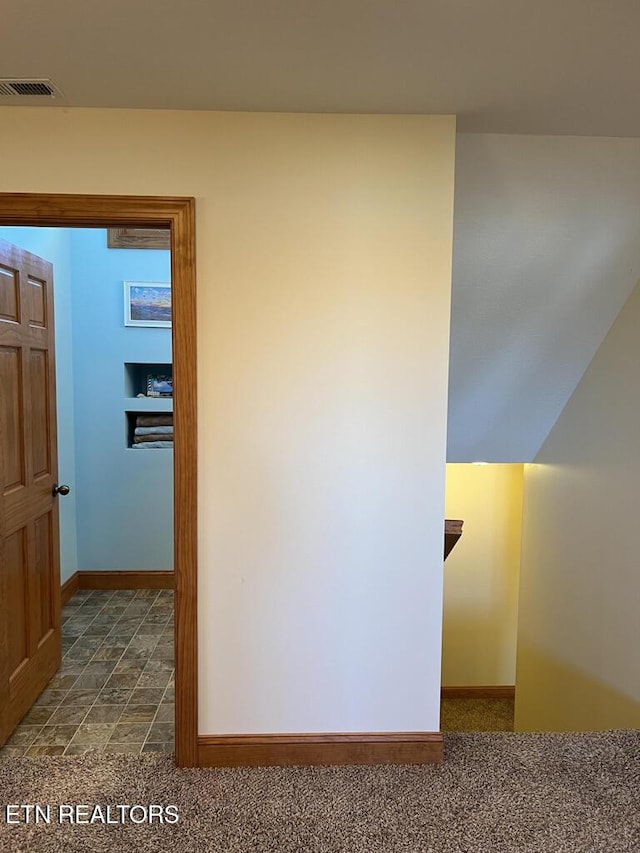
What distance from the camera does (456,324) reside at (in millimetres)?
2783

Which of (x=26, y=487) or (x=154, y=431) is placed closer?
(x=26, y=487)

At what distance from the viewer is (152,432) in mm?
4156

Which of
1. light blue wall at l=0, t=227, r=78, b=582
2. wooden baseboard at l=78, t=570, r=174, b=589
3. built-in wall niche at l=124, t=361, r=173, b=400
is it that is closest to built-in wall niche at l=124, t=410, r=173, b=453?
built-in wall niche at l=124, t=361, r=173, b=400

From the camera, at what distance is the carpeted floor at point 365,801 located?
5.62 feet

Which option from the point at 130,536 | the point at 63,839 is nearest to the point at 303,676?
the point at 63,839

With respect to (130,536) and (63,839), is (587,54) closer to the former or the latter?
(63,839)

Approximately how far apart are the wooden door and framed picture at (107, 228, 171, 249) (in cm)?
123

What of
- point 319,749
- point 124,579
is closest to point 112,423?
point 124,579

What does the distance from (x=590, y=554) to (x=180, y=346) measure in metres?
2.40

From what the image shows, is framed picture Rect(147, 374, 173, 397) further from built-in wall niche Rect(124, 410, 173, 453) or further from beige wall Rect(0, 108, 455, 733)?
beige wall Rect(0, 108, 455, 733)

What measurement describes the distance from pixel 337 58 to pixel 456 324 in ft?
4.75

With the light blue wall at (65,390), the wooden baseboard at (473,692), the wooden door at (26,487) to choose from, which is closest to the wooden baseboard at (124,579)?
the light blue wall at (65,390)

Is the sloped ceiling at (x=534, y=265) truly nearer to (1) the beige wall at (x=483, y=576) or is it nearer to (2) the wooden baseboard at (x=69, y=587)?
(1) the beige wall at (x=483, y=576)

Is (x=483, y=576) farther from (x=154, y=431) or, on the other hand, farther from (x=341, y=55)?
(x=341, y=55)
